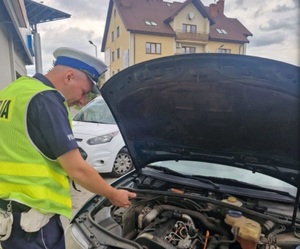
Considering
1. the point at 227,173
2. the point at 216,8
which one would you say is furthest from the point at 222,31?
the point at 227,173

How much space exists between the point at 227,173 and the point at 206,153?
32cm

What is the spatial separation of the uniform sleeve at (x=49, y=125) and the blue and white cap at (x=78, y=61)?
0.87 ft

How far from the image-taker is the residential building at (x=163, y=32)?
2595 cm

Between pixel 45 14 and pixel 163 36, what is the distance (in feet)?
52.2

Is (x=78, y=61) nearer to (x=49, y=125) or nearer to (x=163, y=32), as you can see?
(x=49, y=125)

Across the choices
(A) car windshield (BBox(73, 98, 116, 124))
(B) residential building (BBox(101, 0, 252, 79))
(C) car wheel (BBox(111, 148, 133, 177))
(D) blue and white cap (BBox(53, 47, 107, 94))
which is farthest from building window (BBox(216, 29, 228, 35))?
(D) blue and white cap (BBox(53, 47, 107, 94))

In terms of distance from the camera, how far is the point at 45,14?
1226 cm

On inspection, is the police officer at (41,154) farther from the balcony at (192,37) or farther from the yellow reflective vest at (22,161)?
the balcony at (192,37)

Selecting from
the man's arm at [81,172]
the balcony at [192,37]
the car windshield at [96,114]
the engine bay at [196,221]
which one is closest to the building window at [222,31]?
the balcony at [192,37]

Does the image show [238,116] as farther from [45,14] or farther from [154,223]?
[45,14]

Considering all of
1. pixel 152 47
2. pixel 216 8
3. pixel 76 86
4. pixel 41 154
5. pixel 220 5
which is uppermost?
pixel 220 5

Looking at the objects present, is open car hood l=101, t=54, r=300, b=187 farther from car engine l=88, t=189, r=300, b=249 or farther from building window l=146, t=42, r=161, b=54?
building window l=146, t=42, r=161, b=54

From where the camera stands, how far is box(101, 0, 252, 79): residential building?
85.1 feet

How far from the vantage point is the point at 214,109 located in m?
2.04
